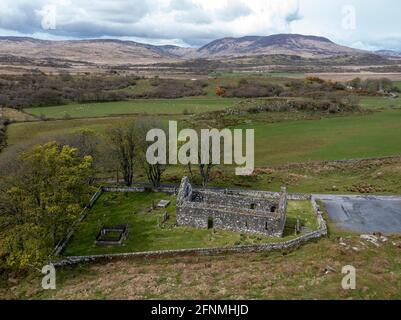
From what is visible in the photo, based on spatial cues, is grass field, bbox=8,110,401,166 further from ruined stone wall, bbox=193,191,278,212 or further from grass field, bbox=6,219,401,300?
grass field, bbox=6,219,401,300

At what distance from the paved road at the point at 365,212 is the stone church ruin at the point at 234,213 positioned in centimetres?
727

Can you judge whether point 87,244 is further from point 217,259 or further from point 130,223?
point 217,259

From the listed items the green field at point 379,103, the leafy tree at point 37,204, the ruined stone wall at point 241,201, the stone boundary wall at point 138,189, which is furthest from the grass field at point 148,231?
the green field at point 379,103

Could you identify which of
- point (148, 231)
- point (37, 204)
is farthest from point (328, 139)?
point (37, 204)

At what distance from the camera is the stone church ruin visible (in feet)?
136

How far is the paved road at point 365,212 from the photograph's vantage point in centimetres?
4278

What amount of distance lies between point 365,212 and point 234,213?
16.6 m

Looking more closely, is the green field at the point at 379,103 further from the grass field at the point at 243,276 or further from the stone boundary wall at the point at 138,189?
the grass field at the point at 243,276

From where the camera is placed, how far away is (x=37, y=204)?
1555 inches

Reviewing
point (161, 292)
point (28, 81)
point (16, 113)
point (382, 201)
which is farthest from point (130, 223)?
point (28, 81)

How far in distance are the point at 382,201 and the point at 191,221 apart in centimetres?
2533

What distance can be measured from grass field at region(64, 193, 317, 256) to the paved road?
3.03 metres
